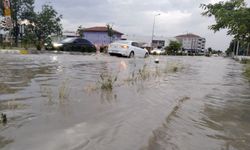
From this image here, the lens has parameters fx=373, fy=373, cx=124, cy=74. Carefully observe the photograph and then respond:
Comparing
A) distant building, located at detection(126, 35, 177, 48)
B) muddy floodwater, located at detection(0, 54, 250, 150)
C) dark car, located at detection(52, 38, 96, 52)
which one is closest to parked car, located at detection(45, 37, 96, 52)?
dark car, located at detection(52, 38, 96, 52)

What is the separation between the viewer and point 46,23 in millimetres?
47000

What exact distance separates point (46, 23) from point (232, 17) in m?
34.6

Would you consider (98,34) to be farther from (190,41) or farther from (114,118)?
(114,118)

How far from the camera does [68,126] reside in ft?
18.5

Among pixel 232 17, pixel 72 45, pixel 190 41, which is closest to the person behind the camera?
pixel 232 17

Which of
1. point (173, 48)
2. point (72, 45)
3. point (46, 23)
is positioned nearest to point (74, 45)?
point (72, 45)

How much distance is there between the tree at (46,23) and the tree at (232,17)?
32.0 metres

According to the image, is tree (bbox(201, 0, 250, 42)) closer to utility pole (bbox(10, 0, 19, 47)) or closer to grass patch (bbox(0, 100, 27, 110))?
grass patch (bbox(0, 100, 27, 110))

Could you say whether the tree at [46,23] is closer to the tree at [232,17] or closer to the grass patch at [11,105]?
the tree at [232,17]

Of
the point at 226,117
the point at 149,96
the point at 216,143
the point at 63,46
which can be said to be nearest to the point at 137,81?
the point at 149,96

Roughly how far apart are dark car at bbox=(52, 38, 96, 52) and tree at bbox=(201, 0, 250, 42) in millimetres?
17473

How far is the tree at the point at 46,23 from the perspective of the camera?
1833 inches

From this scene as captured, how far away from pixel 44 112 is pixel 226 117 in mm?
3584

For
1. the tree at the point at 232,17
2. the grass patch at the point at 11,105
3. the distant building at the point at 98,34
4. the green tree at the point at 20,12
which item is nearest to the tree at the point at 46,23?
the green tree at the point at 20,12
